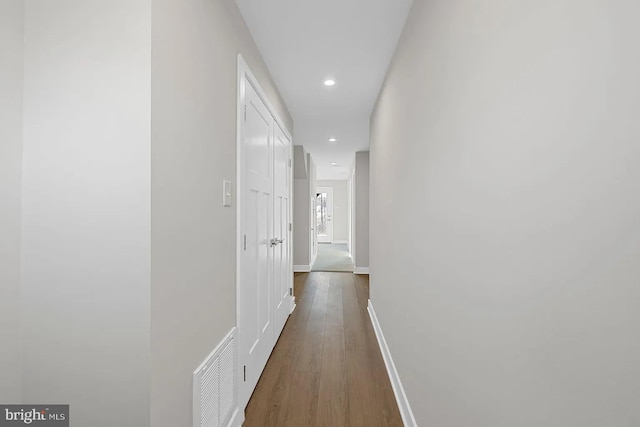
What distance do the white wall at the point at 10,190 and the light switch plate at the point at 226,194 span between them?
76 cm

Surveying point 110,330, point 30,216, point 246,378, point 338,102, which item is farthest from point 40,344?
point 338,102

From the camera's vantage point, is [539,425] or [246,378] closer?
[539,425]

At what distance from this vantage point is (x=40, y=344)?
98 cm

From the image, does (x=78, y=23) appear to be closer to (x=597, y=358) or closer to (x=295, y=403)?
(x=597, y=358)

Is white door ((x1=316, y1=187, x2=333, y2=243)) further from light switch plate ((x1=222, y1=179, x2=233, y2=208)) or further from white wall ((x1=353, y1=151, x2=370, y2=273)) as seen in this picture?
light switch plate ((x1=222, y1=179, x2=233, y2=208))

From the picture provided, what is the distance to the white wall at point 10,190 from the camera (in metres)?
0.93

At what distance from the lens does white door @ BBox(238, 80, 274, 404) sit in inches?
76.2

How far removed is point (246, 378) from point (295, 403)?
362 mm

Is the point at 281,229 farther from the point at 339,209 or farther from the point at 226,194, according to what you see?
the point at 339,209

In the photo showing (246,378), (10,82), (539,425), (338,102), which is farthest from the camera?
(338,102)

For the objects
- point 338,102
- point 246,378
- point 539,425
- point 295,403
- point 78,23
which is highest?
point 338,102

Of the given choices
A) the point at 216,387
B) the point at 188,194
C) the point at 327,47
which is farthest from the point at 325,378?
the point at 327,47

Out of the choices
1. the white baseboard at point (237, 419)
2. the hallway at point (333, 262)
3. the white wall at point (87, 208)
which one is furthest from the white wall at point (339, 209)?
the white wall at point (87, 208)

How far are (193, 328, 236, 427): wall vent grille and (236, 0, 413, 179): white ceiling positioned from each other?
190cm
